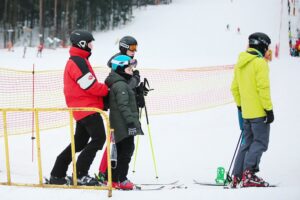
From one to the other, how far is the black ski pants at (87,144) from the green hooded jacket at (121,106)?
0.62 feet

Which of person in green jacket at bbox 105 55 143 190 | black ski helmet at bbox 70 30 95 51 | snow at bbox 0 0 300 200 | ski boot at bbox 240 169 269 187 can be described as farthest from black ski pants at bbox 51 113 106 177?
ski boot at bbox 240 169 269 187

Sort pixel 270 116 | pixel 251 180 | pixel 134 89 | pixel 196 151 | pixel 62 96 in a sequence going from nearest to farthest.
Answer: pixel 270 116 < pixel 251 180 < pixel 134 89 < pixel 196 151 < pixel 62 96

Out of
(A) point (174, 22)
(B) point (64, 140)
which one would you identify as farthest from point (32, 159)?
(A) point (174, 22)

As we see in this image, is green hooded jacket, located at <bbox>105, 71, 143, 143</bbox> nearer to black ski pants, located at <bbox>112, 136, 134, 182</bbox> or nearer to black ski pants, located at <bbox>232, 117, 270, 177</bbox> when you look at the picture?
black ski pants, located at <bbox>112, 136, 134, 182</bbox>

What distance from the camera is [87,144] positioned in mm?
5664

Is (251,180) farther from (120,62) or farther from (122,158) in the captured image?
(120,62)

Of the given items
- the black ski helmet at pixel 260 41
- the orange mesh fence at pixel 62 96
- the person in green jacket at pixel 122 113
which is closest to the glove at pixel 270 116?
the black ski helmet at pixel 260 41

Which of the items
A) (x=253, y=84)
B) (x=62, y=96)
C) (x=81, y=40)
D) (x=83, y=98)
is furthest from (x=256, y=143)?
(x=62, y=96)

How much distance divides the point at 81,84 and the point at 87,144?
0.81 meters

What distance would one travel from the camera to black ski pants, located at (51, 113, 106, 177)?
5.52 meters

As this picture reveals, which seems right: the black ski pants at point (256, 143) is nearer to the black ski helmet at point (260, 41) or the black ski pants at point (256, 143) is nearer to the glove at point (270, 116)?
the glove at point (270, 116)

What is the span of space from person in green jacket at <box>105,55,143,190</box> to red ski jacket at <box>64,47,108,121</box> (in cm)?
18

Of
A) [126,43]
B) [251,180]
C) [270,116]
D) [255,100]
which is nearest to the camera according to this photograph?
[270,116]

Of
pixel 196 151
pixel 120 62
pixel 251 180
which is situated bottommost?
pixel 196 151
